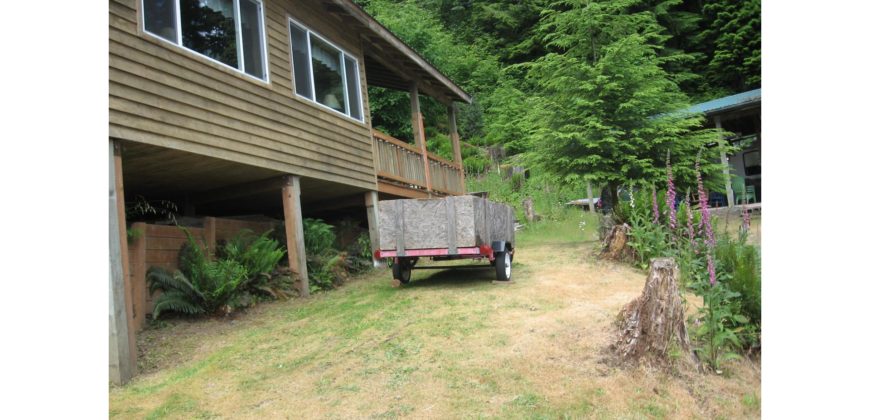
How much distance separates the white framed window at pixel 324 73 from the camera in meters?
9.82

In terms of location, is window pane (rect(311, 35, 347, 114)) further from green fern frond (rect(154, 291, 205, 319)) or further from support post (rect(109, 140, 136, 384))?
support post (rect(109, 140, 136, 384))

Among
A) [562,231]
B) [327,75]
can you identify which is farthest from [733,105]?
[327,75]

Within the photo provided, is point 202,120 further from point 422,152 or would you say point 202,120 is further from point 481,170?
point 481,170

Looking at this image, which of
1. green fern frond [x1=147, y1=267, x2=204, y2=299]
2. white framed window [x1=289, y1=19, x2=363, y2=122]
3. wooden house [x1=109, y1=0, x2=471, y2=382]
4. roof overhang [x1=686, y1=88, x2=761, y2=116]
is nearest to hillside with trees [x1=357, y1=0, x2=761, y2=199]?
roof overhang [x1=686, y1=88, x2=761, y2=116]

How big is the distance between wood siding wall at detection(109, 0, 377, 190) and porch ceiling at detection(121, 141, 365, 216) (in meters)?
0.23

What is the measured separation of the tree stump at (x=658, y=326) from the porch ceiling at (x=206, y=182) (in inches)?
209

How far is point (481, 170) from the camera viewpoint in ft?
78.0

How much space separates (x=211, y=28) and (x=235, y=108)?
1.07 m

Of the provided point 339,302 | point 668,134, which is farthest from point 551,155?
point 339,302

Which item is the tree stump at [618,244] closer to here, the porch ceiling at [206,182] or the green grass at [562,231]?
the green grass at [562,231]

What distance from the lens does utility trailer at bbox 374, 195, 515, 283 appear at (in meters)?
7.94

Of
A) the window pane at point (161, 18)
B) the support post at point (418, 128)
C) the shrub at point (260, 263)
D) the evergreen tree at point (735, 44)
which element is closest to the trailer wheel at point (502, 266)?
the shrub at point (260, 263)

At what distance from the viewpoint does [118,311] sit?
17.3 feet
